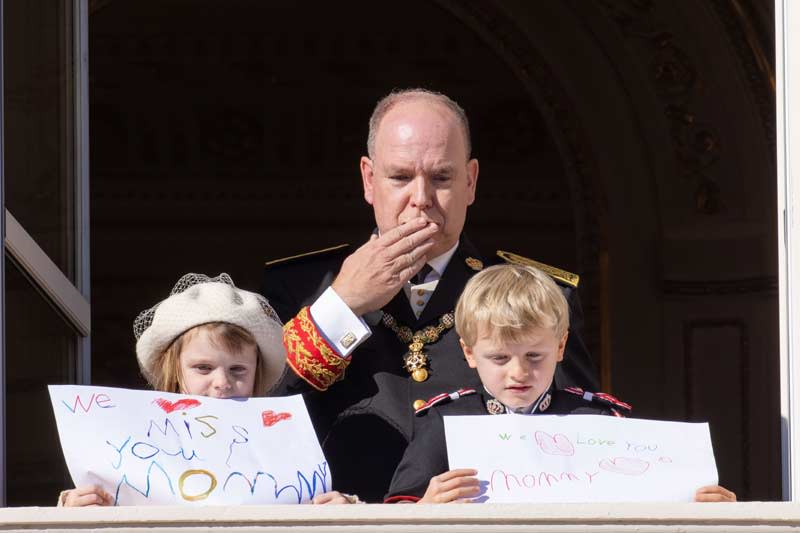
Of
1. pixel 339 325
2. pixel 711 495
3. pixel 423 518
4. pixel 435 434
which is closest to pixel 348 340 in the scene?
pixel 339 325

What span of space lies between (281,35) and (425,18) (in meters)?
0.64

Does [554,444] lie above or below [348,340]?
below

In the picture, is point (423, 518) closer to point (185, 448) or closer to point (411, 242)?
point (185, 448)

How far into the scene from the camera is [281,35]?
995cm

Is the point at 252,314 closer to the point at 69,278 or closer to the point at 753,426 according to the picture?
the point at 69,278

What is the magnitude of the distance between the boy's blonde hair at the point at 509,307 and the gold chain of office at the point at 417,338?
0.35 m

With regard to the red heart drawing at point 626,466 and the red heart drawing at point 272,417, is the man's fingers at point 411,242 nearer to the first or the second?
the red heart drawing at point 272,417

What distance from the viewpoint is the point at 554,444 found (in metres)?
3.90

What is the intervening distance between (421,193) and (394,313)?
0.28m

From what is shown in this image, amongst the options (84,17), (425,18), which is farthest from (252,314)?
(425,18)

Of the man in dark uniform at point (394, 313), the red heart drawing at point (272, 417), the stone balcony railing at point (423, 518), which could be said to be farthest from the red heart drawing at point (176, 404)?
the man in dark uniform at point (394, 313)

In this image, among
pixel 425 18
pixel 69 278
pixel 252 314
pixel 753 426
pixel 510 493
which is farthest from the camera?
pixel 425 18

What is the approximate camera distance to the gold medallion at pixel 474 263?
453 cm

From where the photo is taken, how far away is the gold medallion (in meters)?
4.53
